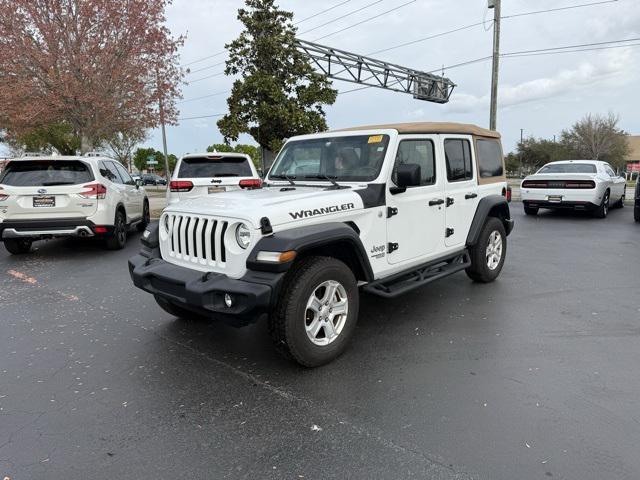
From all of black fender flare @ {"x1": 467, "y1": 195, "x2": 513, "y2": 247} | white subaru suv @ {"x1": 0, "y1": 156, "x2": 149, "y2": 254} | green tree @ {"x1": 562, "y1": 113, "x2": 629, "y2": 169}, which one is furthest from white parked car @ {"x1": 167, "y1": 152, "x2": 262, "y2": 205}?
green tree @ {"x1": 562, "y1": 113, "x2": 629, "y2": 169}

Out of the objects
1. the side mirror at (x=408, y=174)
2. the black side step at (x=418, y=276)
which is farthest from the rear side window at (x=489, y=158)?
the side mirror at (x=408, y=174)

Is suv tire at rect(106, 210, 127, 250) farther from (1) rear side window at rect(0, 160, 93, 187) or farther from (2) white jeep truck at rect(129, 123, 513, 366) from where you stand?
(2) white jeep truck at rect(129, 123, 513, 366)

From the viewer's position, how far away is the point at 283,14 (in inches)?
802

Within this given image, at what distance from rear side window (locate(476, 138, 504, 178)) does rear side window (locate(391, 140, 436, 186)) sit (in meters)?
1.12

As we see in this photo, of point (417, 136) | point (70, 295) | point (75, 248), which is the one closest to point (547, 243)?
point (417, 136)

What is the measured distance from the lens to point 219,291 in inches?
125

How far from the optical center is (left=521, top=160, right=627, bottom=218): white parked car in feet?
38.4

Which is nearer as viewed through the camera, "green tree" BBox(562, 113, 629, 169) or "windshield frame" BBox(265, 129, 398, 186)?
"windshield frame" BBox(265, 129, 398, 186)

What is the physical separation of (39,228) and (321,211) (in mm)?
5825

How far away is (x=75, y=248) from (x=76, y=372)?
5931mm

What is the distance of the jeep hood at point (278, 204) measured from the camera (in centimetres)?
337

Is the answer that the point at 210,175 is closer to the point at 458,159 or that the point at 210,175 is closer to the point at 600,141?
the point at 458,159

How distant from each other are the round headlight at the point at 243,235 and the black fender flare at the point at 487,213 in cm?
303

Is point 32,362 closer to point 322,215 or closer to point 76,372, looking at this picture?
point 76,372
